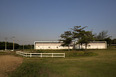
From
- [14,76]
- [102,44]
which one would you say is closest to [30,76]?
[14,76]

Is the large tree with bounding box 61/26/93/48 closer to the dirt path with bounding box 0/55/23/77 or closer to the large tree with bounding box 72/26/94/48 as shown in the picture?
the large tree with bounding box 72/26/94/48

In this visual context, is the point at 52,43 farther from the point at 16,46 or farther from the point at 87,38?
the point at 16,46

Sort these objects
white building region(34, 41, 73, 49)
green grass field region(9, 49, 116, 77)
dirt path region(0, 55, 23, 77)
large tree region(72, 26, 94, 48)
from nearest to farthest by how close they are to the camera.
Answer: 1. green grass field region(9, 49, 116, 77)
2. dirt path region(0, 55, 23, 77)
3. large tree region(72, 26, 94, 48)
4. white building region(34, 41, 73, 49)

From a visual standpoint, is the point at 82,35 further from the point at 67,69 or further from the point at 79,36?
the point at 67,69

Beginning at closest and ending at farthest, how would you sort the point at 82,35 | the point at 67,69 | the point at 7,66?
1. the point at 67,69
2. the point at 7,66
3. the point at 82,35

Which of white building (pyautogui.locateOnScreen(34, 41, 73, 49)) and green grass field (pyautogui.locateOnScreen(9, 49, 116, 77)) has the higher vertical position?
white building (pyautogui.locateOnScreen(34, 41, 73, 49))

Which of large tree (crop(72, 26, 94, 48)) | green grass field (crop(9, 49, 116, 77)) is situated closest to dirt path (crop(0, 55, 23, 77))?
green grass field (crop(9, 49, 116, 77))

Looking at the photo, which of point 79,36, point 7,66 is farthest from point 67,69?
point 79,36

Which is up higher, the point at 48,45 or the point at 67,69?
the point at 48,45

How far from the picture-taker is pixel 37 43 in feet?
183

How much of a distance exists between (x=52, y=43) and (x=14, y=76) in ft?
159

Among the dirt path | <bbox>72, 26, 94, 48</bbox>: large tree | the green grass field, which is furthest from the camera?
<bbox>72, 26, 94, 48</bbox>: large tree

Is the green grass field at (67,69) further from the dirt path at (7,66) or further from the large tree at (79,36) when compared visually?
the large tree at (79,36)

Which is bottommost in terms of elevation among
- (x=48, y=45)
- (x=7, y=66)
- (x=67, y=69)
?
(x=7, y=66)
